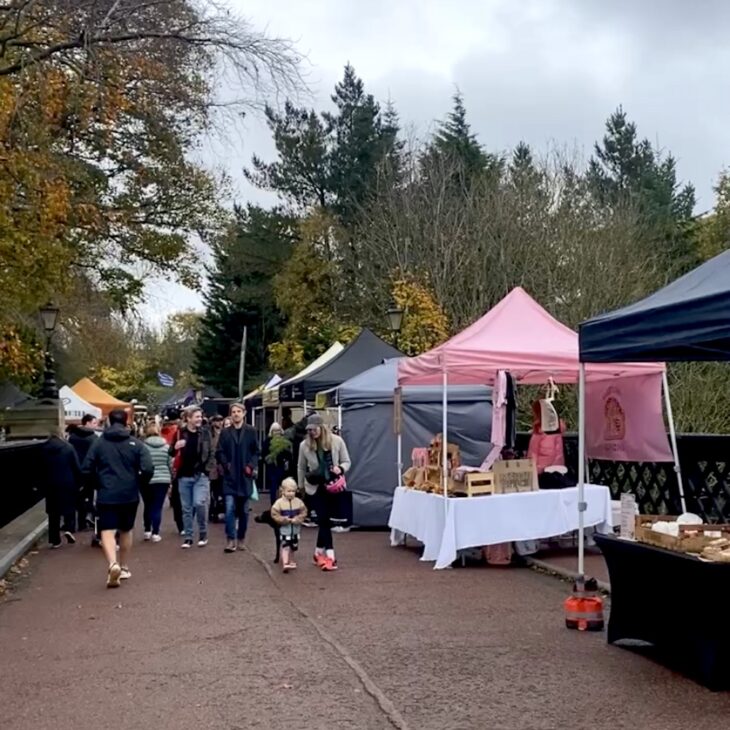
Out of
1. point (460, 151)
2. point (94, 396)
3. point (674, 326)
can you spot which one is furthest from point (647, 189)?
point (674, 326)

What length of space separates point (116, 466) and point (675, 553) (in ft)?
20.3

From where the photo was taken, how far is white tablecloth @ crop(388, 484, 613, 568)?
12.4 metres

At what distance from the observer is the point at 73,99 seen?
15203mm

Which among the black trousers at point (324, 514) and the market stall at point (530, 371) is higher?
the market stall at point (530, 371)

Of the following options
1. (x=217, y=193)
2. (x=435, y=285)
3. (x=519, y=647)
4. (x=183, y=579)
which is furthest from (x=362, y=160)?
(x=519, y=647)

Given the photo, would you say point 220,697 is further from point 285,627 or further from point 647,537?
point 647,537

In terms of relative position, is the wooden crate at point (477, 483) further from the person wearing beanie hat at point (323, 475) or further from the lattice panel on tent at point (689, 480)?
the lattice panel on tent at point (689, 480)

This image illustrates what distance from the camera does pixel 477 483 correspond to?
41.4ft

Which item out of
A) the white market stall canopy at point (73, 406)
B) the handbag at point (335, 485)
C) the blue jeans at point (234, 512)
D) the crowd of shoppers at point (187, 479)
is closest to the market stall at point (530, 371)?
the handbag at point (335, 485)

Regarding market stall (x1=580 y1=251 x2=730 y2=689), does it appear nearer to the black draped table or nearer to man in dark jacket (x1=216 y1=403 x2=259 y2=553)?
the black draped table

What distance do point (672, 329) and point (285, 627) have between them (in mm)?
3948

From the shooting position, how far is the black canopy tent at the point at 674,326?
21.9ft

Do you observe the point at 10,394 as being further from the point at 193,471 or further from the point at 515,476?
the point at 515,476

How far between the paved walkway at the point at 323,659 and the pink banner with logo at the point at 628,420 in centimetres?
267
